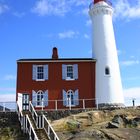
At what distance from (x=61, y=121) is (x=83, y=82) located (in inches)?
300

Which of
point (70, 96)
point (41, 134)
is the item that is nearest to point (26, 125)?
point (41, 134)

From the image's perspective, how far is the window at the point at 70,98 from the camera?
33.5 metres

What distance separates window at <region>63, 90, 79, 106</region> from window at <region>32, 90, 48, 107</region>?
1.80 m

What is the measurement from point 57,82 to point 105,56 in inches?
212

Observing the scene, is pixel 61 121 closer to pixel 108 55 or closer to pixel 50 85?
pixel 50 85

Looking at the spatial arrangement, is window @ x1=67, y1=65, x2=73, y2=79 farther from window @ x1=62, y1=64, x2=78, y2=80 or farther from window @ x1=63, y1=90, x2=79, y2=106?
window @ x1=63, y1=90, x2=79, y2=106

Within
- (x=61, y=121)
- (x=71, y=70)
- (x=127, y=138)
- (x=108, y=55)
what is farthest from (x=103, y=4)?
(x=127, y=138)

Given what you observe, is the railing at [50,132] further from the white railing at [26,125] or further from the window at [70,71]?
the window at [70,71]

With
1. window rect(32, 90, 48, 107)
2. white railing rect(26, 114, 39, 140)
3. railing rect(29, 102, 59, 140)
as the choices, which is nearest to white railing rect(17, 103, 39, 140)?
white railing rect(26, 114, 39, 140)

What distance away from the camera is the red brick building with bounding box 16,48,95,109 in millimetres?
33594

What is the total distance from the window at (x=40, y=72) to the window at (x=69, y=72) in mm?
1748

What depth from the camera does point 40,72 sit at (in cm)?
3453

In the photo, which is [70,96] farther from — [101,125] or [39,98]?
[101,125]

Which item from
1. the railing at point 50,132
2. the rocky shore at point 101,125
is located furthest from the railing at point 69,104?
the railing at point 50,132
